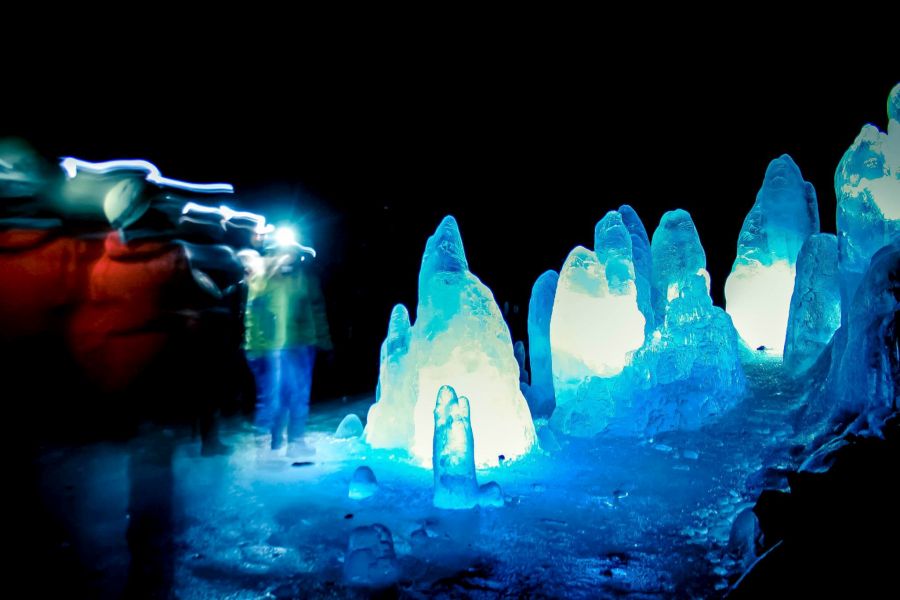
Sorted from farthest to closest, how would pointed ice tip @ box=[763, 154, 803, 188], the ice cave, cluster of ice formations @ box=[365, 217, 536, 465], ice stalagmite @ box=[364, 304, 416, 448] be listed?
pointed ice tip @ box=[763, 154, 803, 188]
ice stalagmite @ box=[364, 304, 416, 448]
cluster of ice formations @ box=[365, 217, 536, 465]
the ice cave

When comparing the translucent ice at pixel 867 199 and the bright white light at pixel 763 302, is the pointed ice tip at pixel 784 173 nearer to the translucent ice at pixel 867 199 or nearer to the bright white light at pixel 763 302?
the bright white light at pixel 763 302

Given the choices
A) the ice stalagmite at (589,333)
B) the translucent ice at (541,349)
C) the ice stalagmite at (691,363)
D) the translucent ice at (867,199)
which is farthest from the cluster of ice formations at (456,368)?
the translucent ice at (867,199)

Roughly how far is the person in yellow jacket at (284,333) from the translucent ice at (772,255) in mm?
7812

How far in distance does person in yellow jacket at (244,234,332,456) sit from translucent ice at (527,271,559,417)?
11.5 ft

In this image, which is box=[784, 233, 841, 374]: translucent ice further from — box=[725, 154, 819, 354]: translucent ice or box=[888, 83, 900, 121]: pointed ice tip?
box=[725, 154, 819, 354]: translucent ice

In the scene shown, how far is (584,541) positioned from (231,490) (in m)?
2.92

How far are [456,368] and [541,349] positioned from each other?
2.89 m

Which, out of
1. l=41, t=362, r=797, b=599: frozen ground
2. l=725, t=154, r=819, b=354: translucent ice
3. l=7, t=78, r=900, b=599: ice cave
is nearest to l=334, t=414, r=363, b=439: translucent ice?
l=7, t=78, r=900, b=599: ice cave

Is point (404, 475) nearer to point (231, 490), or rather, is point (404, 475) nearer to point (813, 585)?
point (231, 490)

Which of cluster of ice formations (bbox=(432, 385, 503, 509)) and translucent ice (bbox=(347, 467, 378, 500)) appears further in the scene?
translucent ice (bbox=(347, 467, 378, 500))

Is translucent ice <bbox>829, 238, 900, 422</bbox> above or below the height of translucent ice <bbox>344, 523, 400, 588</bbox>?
above

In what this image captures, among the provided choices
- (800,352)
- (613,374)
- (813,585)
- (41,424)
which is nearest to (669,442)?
(613,374)

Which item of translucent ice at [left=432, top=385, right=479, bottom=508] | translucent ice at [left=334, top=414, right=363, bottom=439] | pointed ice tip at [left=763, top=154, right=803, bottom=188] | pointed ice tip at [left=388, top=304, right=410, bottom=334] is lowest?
translucent ice at [left=334, top=414, right=363, bottom=439]

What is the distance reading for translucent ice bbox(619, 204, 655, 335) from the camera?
877 cm
